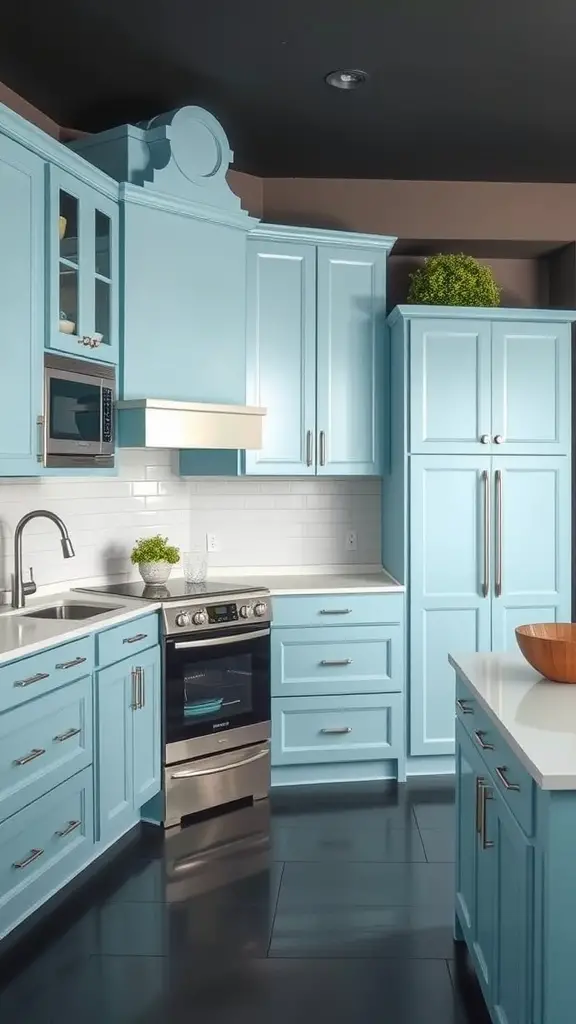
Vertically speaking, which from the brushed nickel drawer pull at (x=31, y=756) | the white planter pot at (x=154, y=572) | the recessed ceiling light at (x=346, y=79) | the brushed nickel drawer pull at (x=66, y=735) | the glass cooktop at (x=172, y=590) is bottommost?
the brushed nickel drawer pull at (x=31, y=756)

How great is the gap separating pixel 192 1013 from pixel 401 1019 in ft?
1.80

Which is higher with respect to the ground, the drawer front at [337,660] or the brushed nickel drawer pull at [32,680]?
Answer: the brushed nickel drawer pull at [32,680]

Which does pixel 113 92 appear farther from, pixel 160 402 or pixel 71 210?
→ pixel 160 402

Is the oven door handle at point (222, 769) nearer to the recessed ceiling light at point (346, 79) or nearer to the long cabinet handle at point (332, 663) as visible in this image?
the long cabinet handle at point (332, 663)

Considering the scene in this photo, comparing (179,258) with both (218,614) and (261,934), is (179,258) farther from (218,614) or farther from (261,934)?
(261,934)

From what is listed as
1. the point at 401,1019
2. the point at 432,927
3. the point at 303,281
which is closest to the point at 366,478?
the point at 303,281

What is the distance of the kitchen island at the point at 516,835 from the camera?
172 centimetres

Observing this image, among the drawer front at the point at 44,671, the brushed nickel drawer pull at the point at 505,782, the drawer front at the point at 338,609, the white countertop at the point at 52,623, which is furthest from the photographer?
the drawer front at the point at 338,609

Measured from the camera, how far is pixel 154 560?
4.05 metres

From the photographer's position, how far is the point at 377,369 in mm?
4555

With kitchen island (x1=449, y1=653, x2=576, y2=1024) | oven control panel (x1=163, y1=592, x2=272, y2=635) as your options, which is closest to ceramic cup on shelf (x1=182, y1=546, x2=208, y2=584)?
oven control panel (x1=163, y1=592, x2=272, y2=635)

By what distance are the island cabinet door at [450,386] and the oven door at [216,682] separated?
1171 millimetres

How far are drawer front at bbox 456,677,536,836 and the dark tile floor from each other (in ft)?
2.47

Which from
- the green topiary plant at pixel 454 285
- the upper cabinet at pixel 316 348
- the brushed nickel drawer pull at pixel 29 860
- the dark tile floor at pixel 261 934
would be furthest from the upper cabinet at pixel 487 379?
the brushed nickel drawer pull at pixel 29 860
